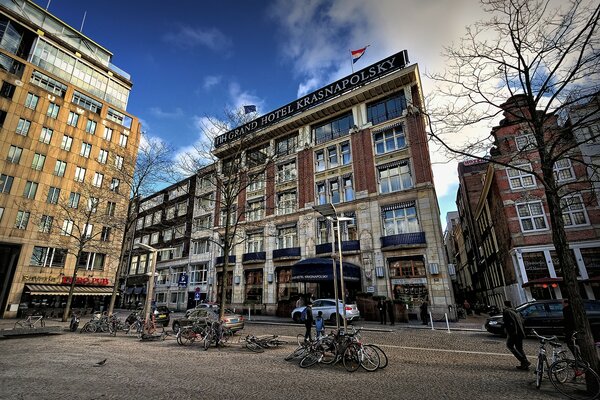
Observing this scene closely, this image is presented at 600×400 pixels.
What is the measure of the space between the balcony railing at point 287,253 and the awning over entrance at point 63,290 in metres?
21.4

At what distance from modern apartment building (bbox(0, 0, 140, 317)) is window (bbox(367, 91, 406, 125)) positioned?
80.3ft

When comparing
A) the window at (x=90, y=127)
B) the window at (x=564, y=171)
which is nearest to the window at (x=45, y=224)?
the window at (x=90, y=127)

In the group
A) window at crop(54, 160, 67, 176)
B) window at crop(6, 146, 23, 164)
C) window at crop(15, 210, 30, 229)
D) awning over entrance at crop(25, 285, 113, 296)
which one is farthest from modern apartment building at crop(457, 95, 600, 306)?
window at crop(6, 146, 23, 164)

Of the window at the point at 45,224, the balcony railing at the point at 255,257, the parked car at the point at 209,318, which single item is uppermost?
the window at the point at 45,224

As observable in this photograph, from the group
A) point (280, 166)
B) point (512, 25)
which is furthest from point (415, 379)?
point (280, 166)

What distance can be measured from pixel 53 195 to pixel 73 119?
10.00 meters

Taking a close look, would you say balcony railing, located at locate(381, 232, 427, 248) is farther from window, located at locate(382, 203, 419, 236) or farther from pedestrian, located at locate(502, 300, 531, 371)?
pedestrian, located at locate(502, 300, 531, 371)

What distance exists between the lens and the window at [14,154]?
2954cm

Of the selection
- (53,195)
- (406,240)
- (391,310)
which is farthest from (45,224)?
(406,240)

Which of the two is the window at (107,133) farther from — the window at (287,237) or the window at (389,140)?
the window at (389,140)

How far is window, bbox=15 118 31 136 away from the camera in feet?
101

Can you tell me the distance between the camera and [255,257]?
3111 centimetres

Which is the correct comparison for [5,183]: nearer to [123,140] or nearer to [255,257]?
[123,140]

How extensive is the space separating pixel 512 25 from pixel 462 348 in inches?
437
